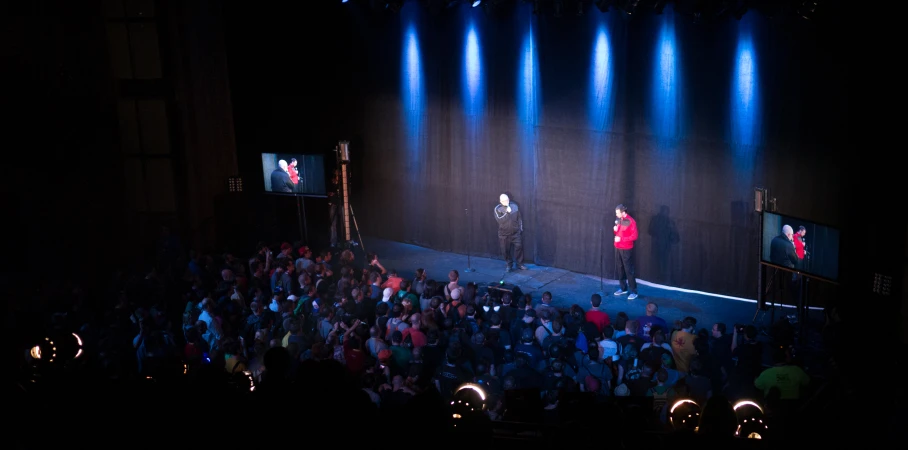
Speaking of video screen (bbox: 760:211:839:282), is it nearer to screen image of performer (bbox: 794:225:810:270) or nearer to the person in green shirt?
screen image of performer (bbox: 794:225:810:270)

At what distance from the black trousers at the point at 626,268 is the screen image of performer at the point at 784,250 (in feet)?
7.97

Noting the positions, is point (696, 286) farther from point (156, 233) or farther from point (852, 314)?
point (156, 233)

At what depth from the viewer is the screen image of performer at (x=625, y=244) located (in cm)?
1372

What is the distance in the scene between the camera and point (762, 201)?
1183 cm

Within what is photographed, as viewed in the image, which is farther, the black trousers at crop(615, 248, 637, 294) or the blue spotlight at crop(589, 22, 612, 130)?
the blue spotlight at crop(589, 22, 612, 130)

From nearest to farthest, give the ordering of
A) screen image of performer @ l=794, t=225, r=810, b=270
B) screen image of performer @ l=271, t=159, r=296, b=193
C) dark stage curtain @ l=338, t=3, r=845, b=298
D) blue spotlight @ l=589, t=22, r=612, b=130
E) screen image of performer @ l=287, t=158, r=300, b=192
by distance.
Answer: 1. screen image of performer @ l=794, t=225, r=810, b=270
2. dark stage curtain @ l=338, t=3, r=845, b=298
3. blue spotlight @ l=589, t=22, r=612, b=130
4. screen image of performer @ l=287, t=158, r=300, b=192
5. screen image of performer @ l=271, t=159, r=296, b=193

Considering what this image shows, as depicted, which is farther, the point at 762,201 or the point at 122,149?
the point at 122,149

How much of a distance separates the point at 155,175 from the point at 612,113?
344 inches

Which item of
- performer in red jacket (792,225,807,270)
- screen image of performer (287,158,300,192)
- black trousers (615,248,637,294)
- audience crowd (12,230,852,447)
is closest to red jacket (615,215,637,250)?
black trousers (615,248,637,294)

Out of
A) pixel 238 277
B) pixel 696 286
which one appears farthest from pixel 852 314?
pixel 238 277

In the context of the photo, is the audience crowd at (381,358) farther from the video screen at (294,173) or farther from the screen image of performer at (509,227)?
the video screen at (294,173)

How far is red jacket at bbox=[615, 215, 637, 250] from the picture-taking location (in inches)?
540

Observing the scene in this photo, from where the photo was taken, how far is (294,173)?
53.8ft

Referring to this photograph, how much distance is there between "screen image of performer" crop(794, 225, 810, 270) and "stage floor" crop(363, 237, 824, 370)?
82cm
